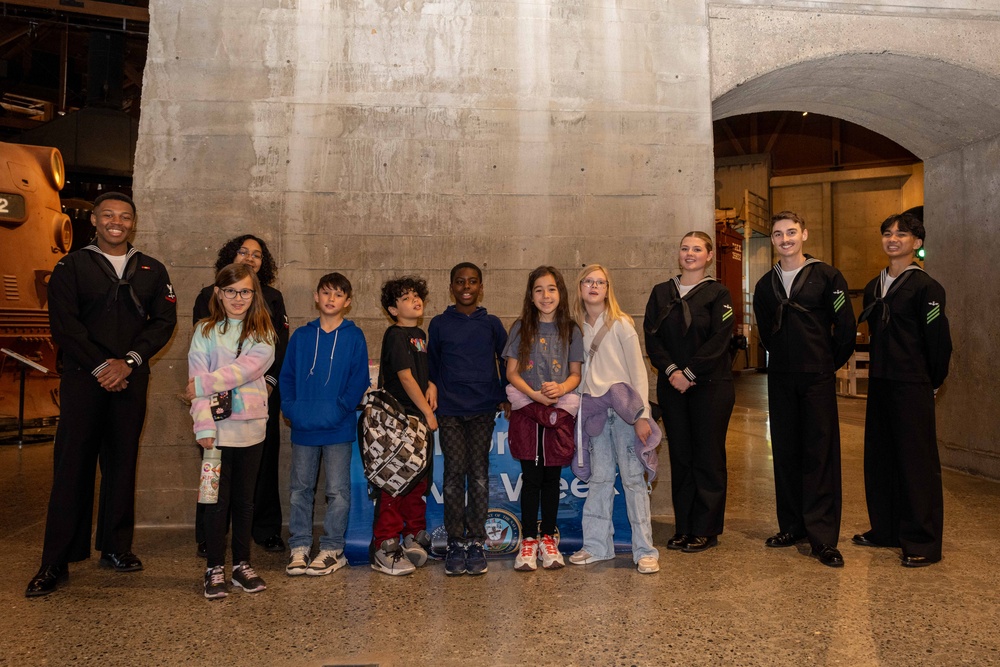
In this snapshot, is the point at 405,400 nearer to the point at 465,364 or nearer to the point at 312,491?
the point at 465,364

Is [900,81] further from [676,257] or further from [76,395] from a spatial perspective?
[76,395]

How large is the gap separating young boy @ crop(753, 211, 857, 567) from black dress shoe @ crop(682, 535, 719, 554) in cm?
35

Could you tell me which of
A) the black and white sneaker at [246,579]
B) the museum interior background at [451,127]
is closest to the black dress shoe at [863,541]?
the museum interior background at [451,127]

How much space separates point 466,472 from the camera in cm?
357

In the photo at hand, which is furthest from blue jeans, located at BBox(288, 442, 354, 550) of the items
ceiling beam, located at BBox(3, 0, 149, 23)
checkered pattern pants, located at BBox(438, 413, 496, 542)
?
ceiling beam, located at BBox(3, 0, 149, 23)

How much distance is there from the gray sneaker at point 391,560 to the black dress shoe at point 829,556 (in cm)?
213

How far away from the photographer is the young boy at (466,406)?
3.52 meters

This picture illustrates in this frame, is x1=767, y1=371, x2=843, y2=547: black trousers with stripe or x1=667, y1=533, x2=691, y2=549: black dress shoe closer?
x1=767, y1=371, x2=843, y2=547: black trousers with stripe

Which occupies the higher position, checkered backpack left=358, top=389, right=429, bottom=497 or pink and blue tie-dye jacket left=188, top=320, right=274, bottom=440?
pink and blue tie-dye jacket left=188, top=320, right=274, bottom=440

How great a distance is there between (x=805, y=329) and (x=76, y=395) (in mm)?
3753

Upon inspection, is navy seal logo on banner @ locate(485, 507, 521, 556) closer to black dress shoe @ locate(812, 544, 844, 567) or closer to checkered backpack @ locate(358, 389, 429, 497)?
checkered backpack @ locate(358, 389, 429, 497)

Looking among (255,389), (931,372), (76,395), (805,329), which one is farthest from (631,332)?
(76,395)

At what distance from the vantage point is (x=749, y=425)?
9.05 metres

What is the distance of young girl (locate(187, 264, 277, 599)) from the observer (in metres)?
3.13
